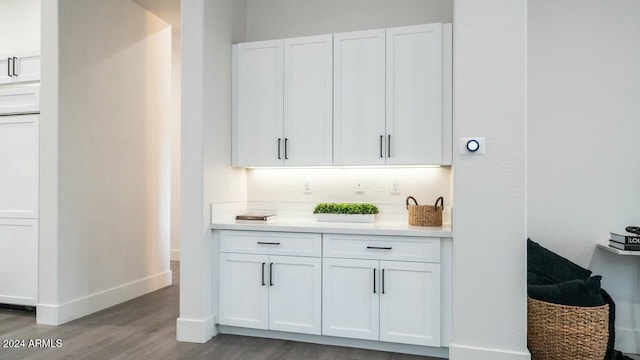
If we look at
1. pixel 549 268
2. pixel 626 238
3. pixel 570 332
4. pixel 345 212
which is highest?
pixel 345 212

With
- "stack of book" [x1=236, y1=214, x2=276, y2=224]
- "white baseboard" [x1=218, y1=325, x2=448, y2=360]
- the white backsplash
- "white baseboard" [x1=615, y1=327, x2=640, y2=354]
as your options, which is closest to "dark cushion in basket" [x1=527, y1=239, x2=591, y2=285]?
"white baseboard" [x1=615, y1=327, x2=640, y2=354]

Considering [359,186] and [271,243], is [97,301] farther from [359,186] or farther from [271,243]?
[359,186]

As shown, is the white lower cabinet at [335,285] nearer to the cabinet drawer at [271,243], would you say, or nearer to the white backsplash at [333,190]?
the cabinet drawer at [271,243]

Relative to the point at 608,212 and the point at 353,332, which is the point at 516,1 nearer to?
the point at 608,212

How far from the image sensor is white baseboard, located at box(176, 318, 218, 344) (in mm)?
3047

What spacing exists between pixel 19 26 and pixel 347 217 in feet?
11.8

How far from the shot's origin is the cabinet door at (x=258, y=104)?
3.38 m

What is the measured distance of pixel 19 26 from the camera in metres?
3.98

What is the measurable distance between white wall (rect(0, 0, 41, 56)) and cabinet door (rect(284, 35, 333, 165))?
2.51 m

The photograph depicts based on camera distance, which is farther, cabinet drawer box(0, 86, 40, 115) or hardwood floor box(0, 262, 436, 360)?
cabinet drawer box(0, 86, 40, 115)

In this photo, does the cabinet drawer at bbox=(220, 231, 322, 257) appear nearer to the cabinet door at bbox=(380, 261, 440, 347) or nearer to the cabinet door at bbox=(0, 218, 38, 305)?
the cabinet door at bbox=(380, 261, 440, 347)

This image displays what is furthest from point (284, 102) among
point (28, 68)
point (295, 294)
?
point (28, 68)

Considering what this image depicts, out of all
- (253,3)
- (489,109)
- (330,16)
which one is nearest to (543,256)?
(489,109)

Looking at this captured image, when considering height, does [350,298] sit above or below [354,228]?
below
